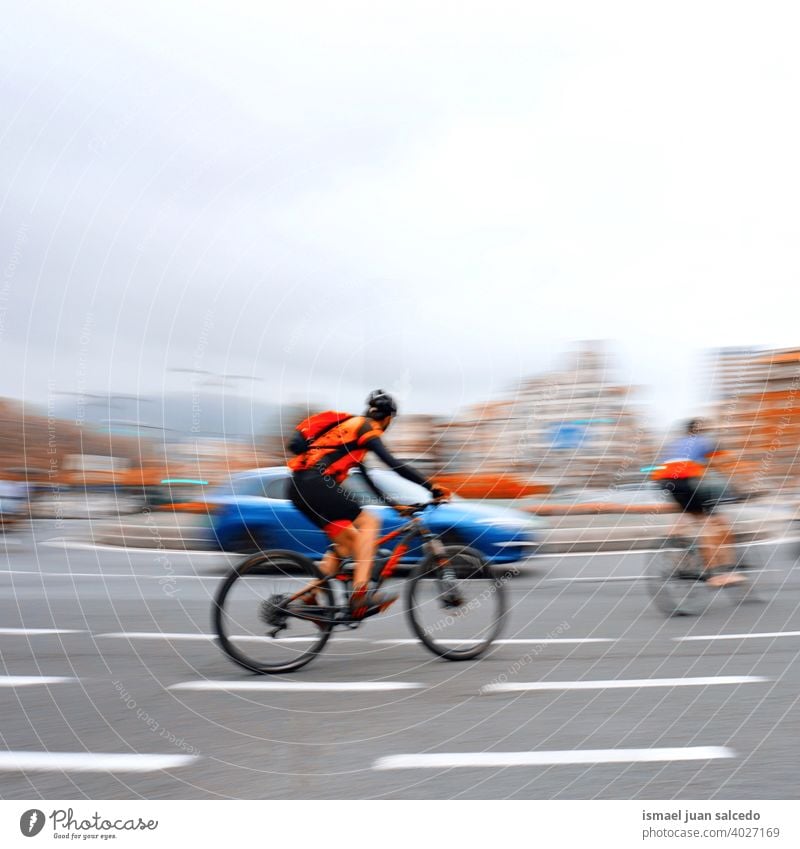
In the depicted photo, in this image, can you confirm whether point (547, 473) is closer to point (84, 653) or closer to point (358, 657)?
point (358, 657)

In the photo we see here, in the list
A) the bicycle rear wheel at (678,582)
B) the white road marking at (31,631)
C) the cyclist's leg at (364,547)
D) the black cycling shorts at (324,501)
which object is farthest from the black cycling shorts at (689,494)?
the white road marking at (31,631)

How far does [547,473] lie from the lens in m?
4.78

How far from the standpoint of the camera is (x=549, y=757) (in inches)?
147

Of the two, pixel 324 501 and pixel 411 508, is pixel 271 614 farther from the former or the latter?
pixel 411 508

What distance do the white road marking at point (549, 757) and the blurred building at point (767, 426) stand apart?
109 inches

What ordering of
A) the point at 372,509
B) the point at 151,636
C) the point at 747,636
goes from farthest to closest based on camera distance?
the point at 151,636, the point at 747,636, the point at 372,509

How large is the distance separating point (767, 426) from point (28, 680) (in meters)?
7.80

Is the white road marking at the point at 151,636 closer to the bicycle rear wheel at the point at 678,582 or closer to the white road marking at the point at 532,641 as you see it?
the white road marking at the point at 532,641

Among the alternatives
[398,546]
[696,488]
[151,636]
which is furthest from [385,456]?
[696,488]

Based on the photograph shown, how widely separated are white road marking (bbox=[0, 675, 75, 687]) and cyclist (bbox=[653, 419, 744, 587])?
165 inches

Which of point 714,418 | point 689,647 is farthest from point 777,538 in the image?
point 689,647

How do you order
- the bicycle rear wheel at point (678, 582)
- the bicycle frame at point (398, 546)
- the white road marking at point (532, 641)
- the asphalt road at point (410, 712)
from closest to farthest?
1. the asphalt road at point (410, 712)
2. the bicycle frame at point (398, 546)
3. the white road marking at point (532, 641)
4. the bicycle rear wheel at point (678, 582)

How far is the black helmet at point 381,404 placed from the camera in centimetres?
480
